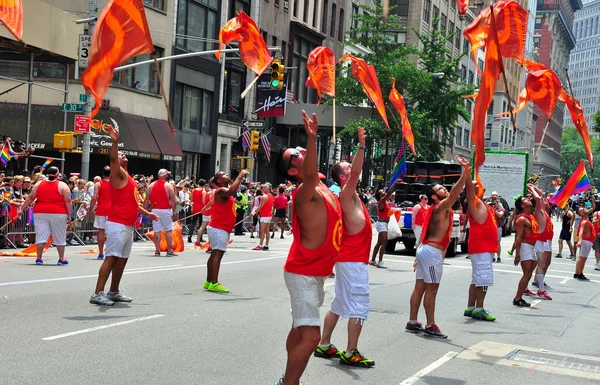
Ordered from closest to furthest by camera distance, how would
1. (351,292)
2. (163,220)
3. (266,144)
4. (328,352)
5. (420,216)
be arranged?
1. (351,292)
2. (328,352)
3. (163,220)
4. (420,216)
5. (266,144)

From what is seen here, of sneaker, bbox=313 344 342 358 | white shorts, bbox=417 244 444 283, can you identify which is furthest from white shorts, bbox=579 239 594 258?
sneaker, bbox=313 344 342 358

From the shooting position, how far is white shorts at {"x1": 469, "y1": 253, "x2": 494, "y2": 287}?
11203 millimetres

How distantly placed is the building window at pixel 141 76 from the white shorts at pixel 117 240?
23.7 m

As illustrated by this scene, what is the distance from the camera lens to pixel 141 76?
35125 mm

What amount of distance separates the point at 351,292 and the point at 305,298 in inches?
67.9

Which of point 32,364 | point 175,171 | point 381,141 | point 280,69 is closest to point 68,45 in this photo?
point 280,69

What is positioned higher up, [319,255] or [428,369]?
[319,255]

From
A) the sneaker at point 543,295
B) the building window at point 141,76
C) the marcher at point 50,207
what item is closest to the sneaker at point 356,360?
the sneaker at point 543,295

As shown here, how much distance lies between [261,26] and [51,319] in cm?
3583

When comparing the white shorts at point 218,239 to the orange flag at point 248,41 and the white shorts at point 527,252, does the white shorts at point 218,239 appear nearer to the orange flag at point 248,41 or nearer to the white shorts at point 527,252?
the white shorts at point 527,252

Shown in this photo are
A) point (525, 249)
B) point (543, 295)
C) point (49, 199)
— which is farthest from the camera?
point (49, 199)

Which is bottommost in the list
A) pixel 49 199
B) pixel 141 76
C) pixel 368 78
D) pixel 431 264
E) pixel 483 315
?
pixel 483 315

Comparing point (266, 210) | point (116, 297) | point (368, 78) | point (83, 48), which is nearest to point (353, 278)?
point (116, 297)

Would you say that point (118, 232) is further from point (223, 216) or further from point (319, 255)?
point (319, 255)
